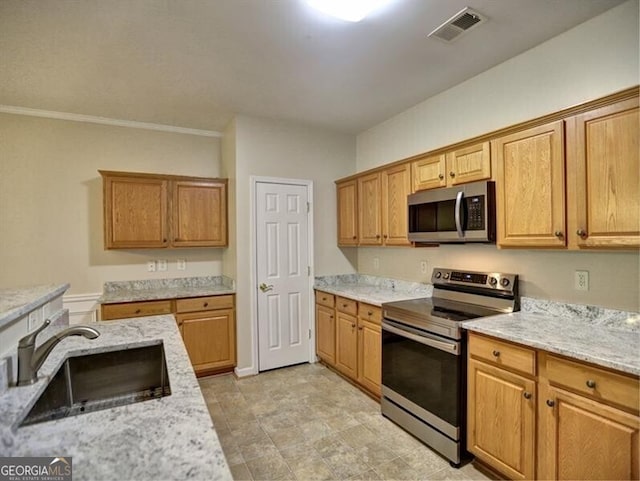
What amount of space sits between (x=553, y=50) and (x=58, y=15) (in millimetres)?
3093

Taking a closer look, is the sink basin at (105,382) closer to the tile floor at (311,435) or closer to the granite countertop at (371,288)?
the tile floor at (311,435)

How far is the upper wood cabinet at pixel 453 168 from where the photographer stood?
7.89 ft

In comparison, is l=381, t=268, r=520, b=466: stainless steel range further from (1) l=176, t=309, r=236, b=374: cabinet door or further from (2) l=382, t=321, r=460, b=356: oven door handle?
(1) l=176, t=309, r=236, b=374: cabinet door

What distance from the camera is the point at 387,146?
12.5 ft

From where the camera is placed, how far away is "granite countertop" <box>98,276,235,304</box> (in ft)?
11.1

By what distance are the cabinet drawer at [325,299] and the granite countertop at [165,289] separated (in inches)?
37.5

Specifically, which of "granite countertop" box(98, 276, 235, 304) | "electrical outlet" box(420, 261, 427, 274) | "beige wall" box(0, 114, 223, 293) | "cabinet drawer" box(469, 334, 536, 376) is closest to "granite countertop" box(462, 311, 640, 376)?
"cabinet drawer" box(469, 334, 536, 376)

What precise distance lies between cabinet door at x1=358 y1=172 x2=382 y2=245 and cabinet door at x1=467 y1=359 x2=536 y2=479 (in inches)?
64.8

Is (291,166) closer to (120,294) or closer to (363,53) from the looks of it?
(363,53)

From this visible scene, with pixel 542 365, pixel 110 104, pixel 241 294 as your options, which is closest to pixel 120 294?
pixel 241 294

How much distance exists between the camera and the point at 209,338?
3547mm

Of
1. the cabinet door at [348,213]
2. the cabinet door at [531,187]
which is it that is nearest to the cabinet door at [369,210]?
the cabinet door at [348,213]

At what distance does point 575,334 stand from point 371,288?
6.77 feet

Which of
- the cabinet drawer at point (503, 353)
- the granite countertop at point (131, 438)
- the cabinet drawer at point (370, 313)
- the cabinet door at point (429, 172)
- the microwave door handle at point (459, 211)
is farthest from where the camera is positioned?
the cabinet drawer at point (370, 313)
